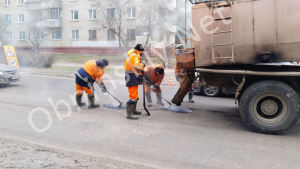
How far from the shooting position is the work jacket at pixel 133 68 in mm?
4828

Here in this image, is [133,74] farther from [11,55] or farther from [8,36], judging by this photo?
[11,55]

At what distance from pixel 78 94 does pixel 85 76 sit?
0.63 meters

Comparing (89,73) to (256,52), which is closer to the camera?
(256,52)

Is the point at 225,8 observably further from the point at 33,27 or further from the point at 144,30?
the point at 144,30

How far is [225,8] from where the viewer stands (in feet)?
13.6

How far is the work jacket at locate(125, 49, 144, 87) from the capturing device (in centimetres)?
483

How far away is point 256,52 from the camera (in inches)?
159

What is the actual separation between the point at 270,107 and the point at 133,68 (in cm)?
253

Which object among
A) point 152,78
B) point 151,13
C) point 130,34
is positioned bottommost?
point 152,78

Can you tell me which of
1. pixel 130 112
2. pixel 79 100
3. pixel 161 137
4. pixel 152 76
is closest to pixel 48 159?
pixel 161 137

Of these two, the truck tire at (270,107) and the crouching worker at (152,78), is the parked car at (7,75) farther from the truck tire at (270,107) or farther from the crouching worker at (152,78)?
the truck tire at (270,107)

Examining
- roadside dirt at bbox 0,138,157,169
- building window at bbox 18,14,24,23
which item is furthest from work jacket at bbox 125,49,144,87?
building window at bbox 18,14,24,23

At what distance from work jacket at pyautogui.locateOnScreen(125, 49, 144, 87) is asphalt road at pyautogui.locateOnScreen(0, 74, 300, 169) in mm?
782

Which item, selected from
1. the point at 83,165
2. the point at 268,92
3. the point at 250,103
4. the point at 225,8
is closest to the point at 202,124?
the point at 250,103
